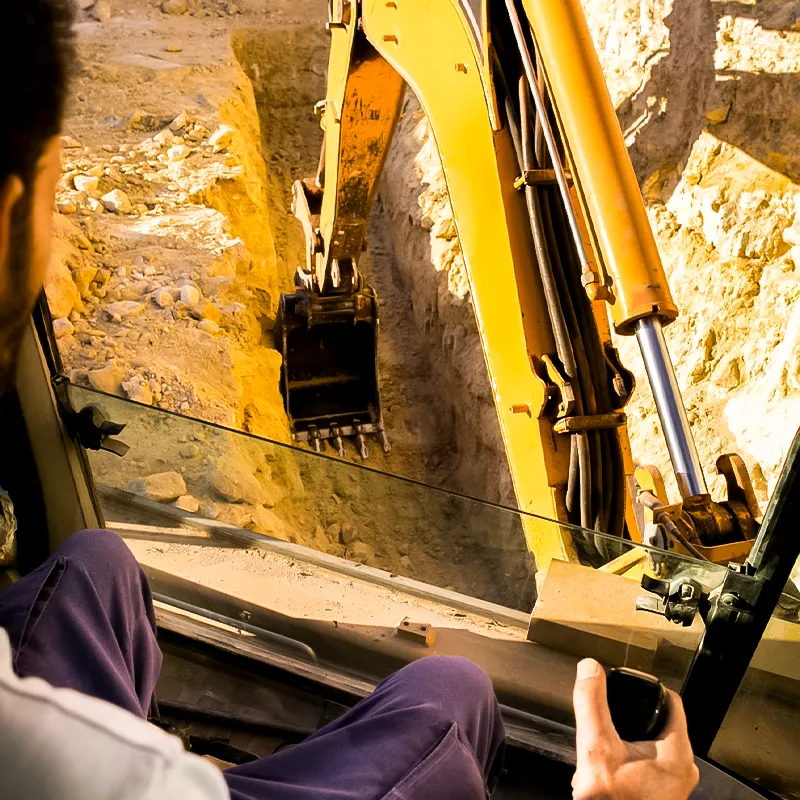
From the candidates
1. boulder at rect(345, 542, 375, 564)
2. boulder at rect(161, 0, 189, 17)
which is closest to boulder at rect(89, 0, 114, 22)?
boulder at rect(161, 0, 189, 17)

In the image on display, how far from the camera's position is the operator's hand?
1.00 meters

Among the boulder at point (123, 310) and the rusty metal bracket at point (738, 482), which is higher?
the boulder at point (123, 310)

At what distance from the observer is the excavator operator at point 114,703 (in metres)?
0.57

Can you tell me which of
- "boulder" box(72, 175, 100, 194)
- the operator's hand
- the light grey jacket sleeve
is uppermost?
"boulder" box(72, 175, 100, 194)

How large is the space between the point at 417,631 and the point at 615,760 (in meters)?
0.63

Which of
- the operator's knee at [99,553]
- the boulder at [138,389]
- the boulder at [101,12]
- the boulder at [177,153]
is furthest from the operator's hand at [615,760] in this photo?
the boulder at [101,12]

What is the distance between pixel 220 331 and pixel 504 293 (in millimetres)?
2361

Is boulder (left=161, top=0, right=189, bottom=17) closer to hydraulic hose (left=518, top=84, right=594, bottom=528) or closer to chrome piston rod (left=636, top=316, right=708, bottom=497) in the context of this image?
hydraulic hose (left=518, top=84, right=594, bottom=528)

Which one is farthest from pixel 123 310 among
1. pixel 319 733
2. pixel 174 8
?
pixel 174 8

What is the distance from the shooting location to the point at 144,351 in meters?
3.76

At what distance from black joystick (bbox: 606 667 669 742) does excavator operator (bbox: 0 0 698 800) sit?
2cm

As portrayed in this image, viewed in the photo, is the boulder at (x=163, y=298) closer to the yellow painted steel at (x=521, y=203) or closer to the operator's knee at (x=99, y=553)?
the yellow painted steel at (x=521, y=203)

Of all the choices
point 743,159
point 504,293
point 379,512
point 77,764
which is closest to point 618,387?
point 504,293

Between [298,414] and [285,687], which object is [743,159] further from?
[285,687]
